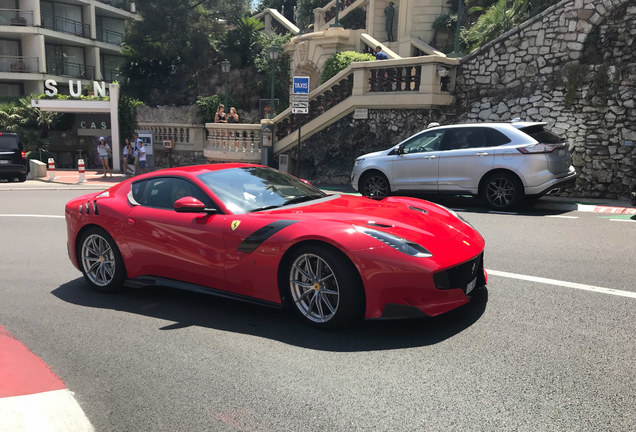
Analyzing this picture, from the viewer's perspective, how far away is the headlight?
4.02m

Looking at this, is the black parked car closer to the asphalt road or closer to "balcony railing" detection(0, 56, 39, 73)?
the asphalt road

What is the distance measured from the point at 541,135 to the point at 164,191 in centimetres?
745

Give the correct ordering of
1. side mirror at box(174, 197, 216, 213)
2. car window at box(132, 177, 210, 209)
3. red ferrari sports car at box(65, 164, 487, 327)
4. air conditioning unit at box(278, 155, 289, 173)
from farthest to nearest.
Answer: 1. air conditioning unit at box(278, 155, 289, 173)
2. car window at box(132, 177, 210, 209)
3. side mirror at box(174, 197, 216, 213)
4. red ferrari sports car at box(65, 164, 487, 327)

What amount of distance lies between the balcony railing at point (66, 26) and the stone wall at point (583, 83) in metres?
36.3

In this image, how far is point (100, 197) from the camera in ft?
19.3

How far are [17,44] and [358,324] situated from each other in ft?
140

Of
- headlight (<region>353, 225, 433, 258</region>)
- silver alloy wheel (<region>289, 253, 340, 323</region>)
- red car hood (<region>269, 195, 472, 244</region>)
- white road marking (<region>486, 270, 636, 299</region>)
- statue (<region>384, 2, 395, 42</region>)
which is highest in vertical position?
statue (<region>384, 2, 395, 42</region>)

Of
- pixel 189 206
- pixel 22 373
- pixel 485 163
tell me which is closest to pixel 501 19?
pixel 485 163

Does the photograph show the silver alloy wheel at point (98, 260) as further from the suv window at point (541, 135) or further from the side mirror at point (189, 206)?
the suv window at point (541, 135)

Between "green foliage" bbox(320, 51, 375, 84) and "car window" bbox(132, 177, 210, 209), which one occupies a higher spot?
"green foliage" bbox(320, 51, 375, 84)

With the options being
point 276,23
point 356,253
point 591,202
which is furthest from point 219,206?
point 276,23

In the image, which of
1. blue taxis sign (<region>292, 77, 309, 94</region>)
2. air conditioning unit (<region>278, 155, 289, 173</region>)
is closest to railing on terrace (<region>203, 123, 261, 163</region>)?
air conditioning unit (<region>278, 155, 289, 173</region>)

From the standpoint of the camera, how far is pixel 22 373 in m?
3.74

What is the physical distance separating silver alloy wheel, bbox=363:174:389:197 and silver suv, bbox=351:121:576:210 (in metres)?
0.11
